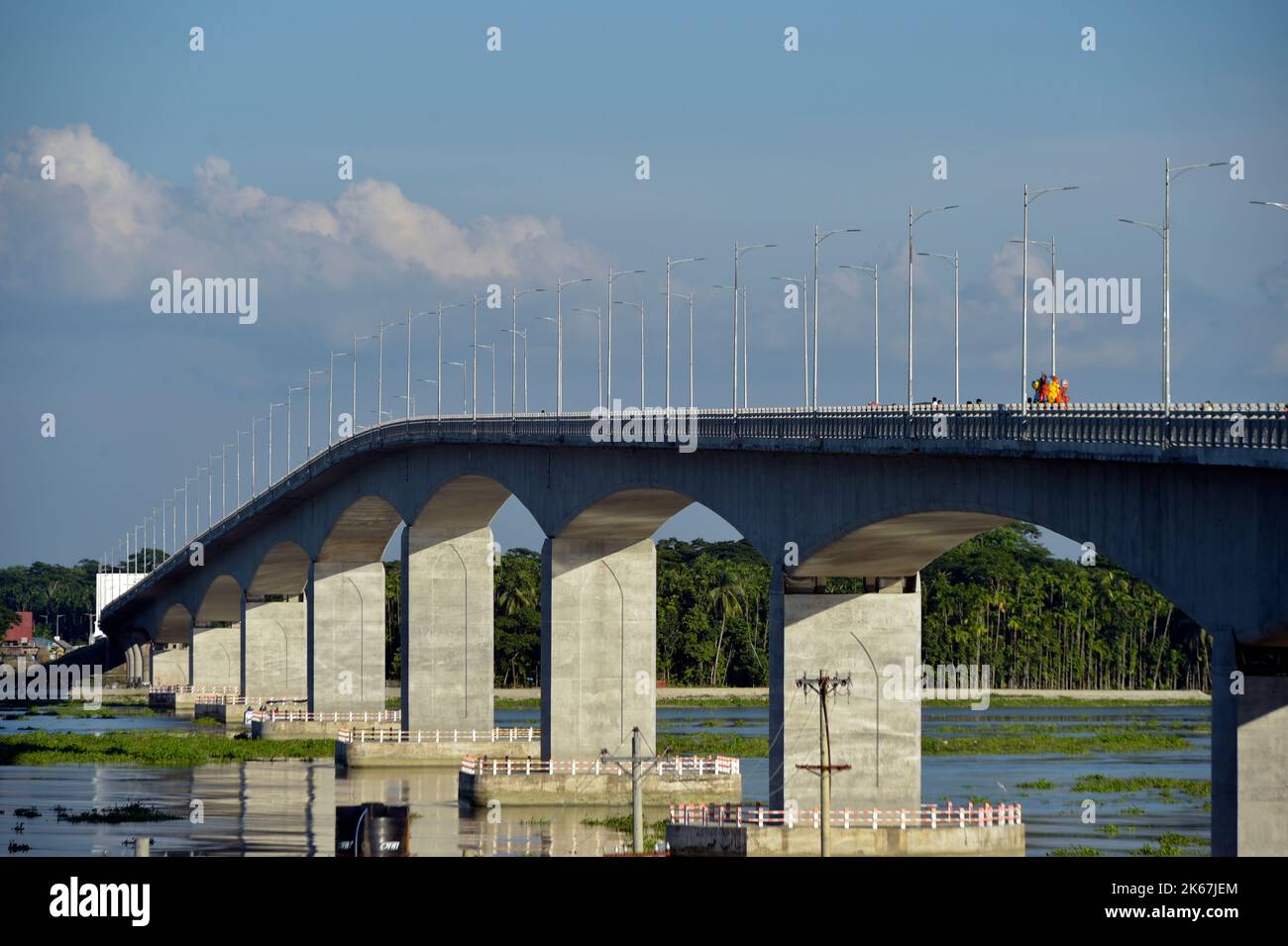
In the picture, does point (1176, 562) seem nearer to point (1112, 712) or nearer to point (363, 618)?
point (363, 618)

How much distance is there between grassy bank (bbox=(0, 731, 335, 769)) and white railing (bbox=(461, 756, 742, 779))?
21.9 meters

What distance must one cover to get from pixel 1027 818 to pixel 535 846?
55.8 ft

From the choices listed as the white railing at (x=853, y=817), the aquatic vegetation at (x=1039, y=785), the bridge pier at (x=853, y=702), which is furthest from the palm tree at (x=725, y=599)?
the white railing at (x=853, y=817)

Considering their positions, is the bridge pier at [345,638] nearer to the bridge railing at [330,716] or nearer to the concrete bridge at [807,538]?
the concrete bridge at [807,538]

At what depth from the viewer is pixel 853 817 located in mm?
57781

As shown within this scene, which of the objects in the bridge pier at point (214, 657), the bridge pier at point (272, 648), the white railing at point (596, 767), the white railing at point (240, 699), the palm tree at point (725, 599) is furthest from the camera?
the palm tree at point (725, 599)

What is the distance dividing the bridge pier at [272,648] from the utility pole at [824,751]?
3044 inches

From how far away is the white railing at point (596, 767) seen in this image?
230 ft

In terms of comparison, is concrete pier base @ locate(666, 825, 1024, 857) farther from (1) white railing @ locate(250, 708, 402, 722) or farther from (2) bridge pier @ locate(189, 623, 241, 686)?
(2) bridge pier @ locate(189, 623, 241, 686)

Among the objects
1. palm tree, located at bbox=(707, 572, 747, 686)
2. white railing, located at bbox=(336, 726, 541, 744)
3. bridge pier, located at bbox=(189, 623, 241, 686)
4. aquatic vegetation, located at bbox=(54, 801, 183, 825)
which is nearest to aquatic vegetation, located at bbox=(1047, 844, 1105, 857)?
aquatic vegetation, located at bbox=(54, 801, 183, 825)

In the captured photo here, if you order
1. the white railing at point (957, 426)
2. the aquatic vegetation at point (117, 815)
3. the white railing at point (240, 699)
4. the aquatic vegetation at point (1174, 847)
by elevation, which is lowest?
the aquatic vegetation at point (1174, 847)

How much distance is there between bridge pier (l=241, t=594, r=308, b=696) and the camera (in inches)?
5177

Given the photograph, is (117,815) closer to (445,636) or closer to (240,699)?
(445,636)
